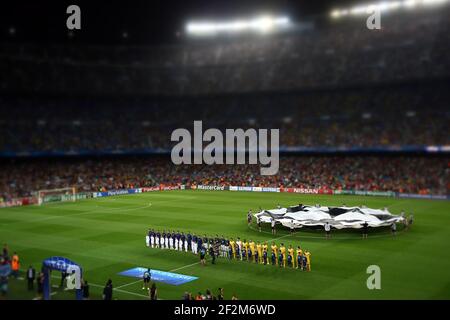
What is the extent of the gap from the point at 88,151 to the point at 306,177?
33772 mm

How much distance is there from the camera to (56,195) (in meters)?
59.5

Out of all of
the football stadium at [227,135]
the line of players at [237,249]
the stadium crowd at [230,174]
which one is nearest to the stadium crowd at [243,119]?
the football stadium at [227,135]

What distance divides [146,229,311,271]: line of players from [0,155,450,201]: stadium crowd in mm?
32086

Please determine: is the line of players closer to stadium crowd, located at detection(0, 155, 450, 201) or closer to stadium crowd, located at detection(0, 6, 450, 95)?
stadium crowd, located at detection(0, 155, 450, 201)

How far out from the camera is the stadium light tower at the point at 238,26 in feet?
286

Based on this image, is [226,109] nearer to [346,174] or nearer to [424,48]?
[346,174]

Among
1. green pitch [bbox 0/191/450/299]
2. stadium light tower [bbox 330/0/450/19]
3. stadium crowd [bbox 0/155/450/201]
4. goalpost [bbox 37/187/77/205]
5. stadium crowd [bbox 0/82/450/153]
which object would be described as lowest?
green pitch [bbox 0/191/450/299]

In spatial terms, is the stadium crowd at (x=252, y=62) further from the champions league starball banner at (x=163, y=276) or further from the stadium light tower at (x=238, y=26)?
the champions league starball banner at (x=163, y=276)

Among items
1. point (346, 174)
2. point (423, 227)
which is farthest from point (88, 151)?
point (423, 227)

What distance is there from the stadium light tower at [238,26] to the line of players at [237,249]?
63942mm

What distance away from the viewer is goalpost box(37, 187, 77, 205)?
190ft

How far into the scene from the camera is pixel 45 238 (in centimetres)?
3578

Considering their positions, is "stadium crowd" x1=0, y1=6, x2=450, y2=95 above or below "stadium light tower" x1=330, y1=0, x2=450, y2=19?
below

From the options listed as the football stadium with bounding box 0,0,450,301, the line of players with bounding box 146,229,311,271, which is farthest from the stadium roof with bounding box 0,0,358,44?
the line of players with bounding box 146,229,311,271
